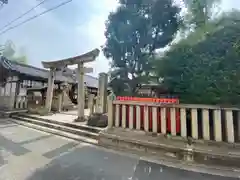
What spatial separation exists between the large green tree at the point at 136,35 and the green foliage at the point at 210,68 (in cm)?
503

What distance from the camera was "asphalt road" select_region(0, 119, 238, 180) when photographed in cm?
277

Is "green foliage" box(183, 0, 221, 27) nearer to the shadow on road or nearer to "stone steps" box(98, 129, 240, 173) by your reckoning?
"stone steps" box(98, 129, 240, 173)

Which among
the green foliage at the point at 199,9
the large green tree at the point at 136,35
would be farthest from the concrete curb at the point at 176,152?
the green foliage at the point at 199,9

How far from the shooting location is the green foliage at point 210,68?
3758 millimetres

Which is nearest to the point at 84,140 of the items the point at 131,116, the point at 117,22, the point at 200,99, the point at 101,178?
the point at 131,116

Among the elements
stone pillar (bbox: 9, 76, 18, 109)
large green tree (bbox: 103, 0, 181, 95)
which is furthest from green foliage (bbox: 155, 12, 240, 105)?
stone pillar (bbox: 9, 76, 18, 109)

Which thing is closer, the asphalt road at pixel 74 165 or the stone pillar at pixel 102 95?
the asphalt road at pixel 74 165

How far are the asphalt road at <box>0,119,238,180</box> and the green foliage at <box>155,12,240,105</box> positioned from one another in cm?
188

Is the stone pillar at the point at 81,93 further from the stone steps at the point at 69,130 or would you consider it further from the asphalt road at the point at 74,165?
the asphalt road at the point at 74,165

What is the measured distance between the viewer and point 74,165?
3238 mm

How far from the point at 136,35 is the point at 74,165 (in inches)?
343

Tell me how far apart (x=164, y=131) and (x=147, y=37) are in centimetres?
752

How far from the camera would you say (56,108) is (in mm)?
11047

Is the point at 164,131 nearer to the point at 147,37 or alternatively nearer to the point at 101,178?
the point at 101,178
